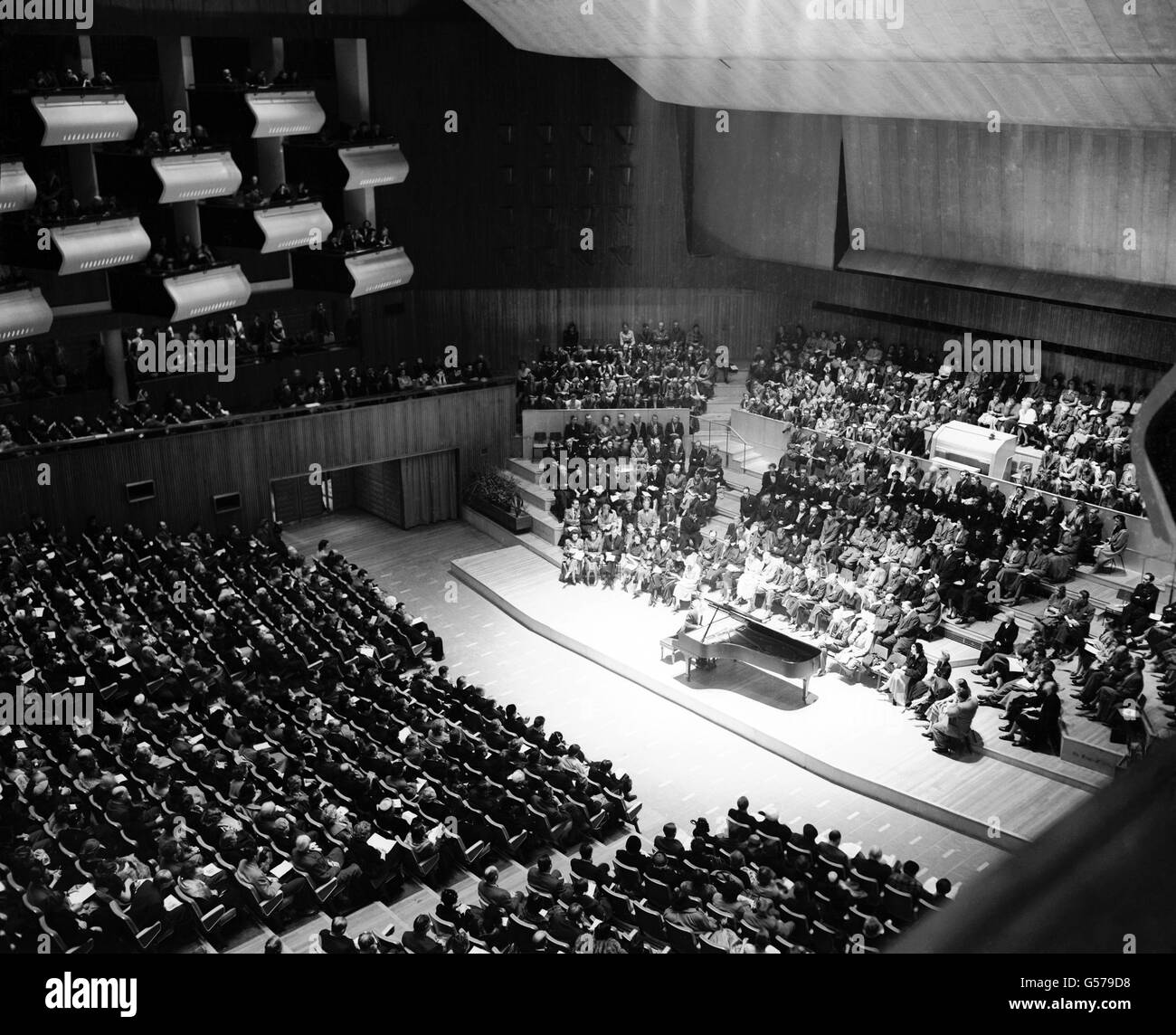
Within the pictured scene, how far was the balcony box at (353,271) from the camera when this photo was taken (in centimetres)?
2072

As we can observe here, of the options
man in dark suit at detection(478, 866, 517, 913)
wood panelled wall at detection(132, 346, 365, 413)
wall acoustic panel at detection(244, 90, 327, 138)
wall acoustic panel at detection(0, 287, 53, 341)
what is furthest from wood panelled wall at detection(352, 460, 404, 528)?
man in dark suit at detection(478, 866, 517, 913)

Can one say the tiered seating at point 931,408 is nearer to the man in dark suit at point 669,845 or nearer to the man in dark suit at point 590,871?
the man in dark suit at point 669,845

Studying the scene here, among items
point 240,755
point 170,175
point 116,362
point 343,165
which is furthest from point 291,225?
point 240,755

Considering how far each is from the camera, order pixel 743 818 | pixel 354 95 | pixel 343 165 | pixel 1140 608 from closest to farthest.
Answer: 1. pixel 743 818
2. pixel 1140 608
3. pixel 343 165
4. pixel 354 95

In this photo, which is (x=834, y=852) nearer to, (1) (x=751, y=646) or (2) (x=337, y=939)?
(2) (x=337, y=939)

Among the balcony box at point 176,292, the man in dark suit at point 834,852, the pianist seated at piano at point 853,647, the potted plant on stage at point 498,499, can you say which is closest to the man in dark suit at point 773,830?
the man in dark suit at point 834,852

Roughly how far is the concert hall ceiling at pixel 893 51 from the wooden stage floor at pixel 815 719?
717 cm

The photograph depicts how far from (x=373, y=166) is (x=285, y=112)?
73.9 inches

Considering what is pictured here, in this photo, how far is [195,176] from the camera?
61.1 ft

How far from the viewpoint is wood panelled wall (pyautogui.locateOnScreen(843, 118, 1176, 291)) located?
17.5m
